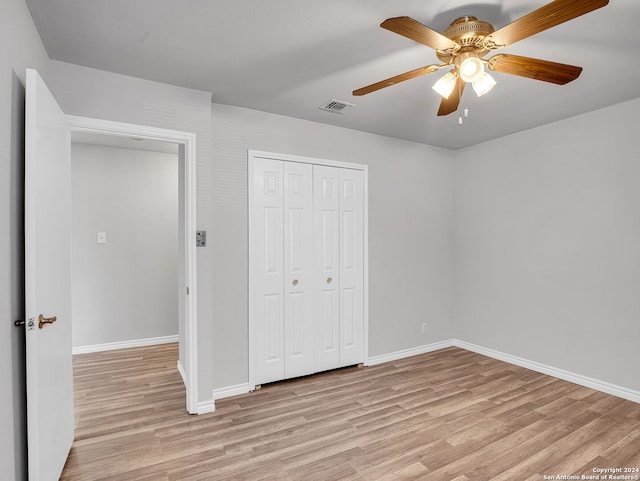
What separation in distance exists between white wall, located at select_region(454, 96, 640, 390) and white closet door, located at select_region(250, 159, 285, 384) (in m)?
2.44

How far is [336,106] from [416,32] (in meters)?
1.54

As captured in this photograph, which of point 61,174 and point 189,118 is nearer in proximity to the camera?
point 61,174

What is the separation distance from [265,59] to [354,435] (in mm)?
2597

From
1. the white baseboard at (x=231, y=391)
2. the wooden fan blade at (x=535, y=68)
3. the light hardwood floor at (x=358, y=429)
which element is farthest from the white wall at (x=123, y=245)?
the wooden fan blade at (x=535, y=68)

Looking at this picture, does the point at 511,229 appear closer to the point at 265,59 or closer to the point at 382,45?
the point at 382,45

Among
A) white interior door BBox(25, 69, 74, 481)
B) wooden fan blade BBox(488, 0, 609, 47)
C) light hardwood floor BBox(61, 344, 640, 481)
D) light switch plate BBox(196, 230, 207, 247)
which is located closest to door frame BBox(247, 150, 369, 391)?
light hardwood floor BBox(61, 344, 640, 481)

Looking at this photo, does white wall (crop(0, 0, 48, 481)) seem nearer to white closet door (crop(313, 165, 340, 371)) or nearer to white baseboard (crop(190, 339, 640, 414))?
white baseboard (crop(190, 339, 640, 414))

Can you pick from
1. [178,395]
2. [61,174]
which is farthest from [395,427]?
[61,174]

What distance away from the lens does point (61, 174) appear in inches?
81.0

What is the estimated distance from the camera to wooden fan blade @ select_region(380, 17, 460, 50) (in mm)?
1461

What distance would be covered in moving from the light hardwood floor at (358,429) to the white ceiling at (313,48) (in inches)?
98.5

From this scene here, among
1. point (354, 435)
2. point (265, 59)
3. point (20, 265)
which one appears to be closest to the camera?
point (20, 265)

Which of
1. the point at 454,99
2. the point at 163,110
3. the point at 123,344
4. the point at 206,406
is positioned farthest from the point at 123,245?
the point at 454,99

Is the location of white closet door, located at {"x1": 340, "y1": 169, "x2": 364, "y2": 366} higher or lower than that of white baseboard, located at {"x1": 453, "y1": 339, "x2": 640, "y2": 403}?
higher
